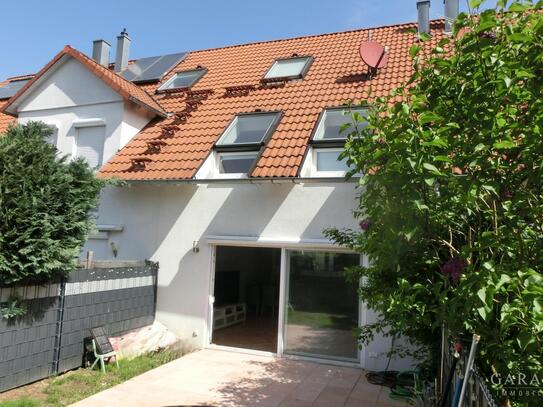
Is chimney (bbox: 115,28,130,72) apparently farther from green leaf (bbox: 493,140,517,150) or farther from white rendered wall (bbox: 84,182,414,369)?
green leaf (bbox: 493,140,517,150)

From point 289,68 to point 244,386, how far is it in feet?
31.4

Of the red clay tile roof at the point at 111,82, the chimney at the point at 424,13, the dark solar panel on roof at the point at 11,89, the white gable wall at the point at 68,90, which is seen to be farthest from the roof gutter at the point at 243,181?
the dark solar panel on roof at the point at 11,89

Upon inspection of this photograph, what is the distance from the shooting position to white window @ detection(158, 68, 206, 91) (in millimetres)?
13281

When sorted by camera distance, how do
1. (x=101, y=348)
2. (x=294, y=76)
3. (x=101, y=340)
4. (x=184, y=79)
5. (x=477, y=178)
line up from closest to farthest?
(x=477, y=178)
(x=101, y=348)
(x=101, y=340)
(x=294, y=76)
(x=184, y=79)

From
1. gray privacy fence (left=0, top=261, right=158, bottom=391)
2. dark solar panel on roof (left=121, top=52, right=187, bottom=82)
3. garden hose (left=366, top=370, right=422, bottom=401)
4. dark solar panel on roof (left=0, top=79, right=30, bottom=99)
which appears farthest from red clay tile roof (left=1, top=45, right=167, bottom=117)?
garden hose (left=366, top=370, right=422, bottom=401)

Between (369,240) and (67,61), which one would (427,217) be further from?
(67,61)

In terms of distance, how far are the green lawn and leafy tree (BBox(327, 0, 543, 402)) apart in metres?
5.17

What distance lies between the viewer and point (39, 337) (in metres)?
6.46

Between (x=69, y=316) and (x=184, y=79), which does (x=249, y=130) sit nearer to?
(x=184, y=79)

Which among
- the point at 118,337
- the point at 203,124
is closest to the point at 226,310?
the point at 118,337

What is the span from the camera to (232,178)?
A: 8852mm

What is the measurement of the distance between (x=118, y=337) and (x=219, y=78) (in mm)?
8773

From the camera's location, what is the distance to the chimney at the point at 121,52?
15453 mm

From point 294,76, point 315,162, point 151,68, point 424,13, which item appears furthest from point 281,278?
point 151,68
